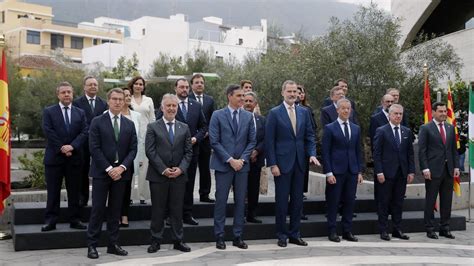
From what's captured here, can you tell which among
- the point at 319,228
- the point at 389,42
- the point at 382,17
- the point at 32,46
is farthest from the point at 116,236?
the point at 32,46

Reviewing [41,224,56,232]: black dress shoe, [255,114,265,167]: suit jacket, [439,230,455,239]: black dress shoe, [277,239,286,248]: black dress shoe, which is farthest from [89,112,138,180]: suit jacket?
[439,230,455,239]: black dress shoe

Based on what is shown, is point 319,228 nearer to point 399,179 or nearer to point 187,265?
point 399,179

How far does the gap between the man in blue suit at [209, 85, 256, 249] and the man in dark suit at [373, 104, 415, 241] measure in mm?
2139

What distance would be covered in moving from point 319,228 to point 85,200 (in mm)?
3572

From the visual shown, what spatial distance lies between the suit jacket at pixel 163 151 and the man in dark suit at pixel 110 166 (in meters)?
0.23

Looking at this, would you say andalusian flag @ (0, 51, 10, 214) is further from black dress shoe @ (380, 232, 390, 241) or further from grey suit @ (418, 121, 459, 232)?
grey suit @ (418, 121, 459, 232)

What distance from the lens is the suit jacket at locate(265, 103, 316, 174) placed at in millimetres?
7371

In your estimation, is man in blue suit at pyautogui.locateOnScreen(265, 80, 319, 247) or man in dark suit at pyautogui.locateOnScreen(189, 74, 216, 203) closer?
man in blue suit at pyautogui.locateOnScreen(265, 80, 319, 247)

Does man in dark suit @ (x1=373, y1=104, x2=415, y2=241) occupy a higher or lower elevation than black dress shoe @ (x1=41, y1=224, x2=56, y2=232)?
higher

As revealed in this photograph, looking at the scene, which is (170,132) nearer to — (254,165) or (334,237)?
(254,165)

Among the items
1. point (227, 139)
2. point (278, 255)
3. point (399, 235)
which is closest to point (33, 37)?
point (227, 139)

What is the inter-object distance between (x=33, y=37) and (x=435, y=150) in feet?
209

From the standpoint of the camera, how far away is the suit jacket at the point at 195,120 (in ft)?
26.0

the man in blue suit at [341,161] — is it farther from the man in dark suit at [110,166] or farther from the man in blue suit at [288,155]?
the man in dark suit at [110,166]
